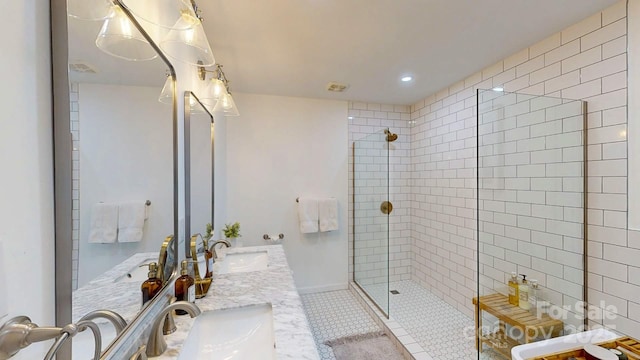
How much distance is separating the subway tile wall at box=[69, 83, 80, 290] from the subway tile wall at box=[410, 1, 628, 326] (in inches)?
97.9

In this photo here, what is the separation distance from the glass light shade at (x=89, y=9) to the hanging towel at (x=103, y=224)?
1.64 ft

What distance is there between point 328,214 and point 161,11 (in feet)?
7.72

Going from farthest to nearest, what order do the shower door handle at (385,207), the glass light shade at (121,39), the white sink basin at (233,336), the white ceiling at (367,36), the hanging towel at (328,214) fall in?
the shower door handle at (385,207), the hanging towel at (328,214), the white ceiling at (367,36), the white sink basin at (233,336), the glass light shade at (121,39)

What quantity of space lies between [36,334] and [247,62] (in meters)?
2.14

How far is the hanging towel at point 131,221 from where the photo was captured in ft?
2.81

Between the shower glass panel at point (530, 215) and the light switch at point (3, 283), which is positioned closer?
the light switch at point (3, 283)

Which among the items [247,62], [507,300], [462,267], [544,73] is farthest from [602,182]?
[247,62]

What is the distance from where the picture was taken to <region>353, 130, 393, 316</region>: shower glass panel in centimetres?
308

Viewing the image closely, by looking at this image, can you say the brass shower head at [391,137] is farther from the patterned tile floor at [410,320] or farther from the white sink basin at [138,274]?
the white sink basin at [138,274]

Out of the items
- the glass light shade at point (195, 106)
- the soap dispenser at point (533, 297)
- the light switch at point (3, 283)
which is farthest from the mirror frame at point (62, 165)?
the soap dispenser at point (533, 297)

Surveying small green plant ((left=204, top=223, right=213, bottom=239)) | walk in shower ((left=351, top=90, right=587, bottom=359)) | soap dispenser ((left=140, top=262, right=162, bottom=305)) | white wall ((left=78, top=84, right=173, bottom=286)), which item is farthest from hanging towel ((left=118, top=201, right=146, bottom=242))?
walk in shower ((left=351, top=90, right=587, bottom=359))

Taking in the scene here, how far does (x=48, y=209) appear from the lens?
0.54 meters

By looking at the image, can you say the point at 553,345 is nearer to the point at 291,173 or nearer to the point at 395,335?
the point at 395,335

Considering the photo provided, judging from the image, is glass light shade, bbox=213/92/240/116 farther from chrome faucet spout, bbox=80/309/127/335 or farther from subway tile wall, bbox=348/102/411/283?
subway tile wall, bbox=348/102/411/283
